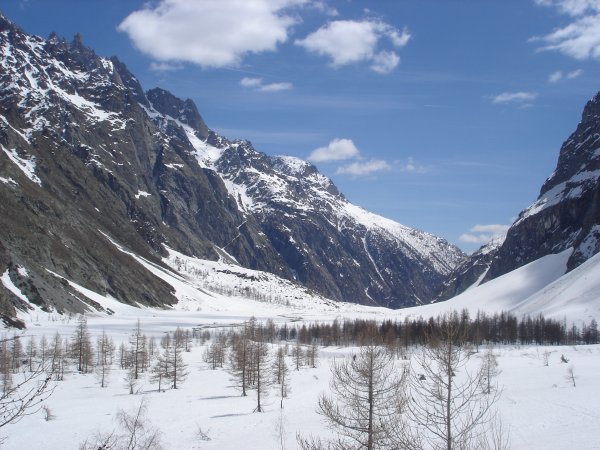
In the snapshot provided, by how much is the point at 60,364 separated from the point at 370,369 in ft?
241

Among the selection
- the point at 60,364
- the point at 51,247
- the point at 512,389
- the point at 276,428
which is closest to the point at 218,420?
the point at 276,428

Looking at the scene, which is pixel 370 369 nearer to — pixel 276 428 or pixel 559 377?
pixel 276 428

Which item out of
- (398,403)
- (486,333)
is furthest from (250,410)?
(486,333)

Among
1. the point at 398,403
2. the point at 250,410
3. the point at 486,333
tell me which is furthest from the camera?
the point at 486,333

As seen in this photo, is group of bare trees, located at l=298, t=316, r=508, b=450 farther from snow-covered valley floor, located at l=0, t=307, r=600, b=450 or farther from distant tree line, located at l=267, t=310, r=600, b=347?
distant tree line, located at l=267, t=310, r=600, b=347

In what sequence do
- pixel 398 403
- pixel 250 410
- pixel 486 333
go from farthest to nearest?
pixel 486 333, pixel 250 410, pixel 398 403

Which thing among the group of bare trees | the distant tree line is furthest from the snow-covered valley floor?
the distant tree line

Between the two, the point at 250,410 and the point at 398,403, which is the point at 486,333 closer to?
the point at 250,410

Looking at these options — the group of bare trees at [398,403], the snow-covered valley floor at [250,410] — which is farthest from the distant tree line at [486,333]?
the group of bare trees at [398,403]

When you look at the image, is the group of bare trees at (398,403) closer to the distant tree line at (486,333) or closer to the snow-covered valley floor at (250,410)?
the snow-covered valley floor at (250,410)

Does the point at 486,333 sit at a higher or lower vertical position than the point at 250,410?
higher

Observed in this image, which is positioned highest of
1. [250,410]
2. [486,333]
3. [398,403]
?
[398,403]

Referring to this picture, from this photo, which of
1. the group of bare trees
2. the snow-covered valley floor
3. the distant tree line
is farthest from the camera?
the distant tree line

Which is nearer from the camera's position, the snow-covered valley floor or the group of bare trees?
the group of bare trees
